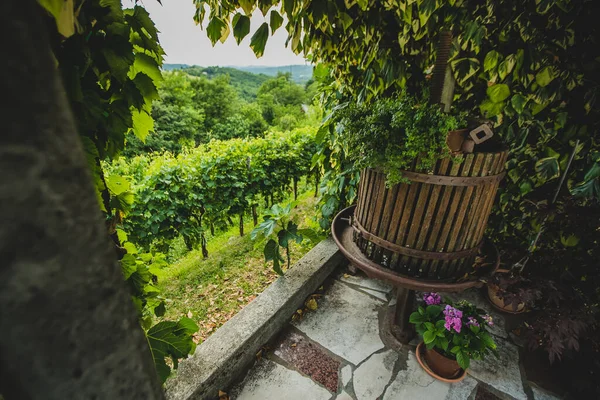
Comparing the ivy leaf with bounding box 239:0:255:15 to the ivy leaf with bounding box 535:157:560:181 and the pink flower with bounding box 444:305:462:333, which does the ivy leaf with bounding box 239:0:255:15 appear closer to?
the pink flower with bounding box 444:305:462:333

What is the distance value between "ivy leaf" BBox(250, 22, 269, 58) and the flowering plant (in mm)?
2355

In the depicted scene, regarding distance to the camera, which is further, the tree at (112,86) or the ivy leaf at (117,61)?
the ivy leaf at (117,61)

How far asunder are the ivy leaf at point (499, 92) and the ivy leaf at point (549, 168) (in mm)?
769

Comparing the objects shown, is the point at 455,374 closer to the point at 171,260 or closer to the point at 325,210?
the point at 325,210

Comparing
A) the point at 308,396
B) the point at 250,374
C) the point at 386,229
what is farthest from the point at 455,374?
the point at 250,374

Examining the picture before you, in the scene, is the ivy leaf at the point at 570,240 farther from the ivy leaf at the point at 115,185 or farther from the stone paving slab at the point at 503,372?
the ivy leaf at the point at 115,185

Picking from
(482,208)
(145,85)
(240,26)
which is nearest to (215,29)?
(240,26)

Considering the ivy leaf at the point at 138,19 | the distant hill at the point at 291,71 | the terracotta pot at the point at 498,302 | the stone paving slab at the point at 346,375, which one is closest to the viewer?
the ivy leaf at the point at 138,19

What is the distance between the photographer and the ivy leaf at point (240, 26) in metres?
1.47

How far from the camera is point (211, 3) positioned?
156 cm

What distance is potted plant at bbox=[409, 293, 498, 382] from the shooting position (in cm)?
217

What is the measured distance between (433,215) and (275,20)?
4.87 feet

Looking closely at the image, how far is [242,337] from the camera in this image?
7.32 ft

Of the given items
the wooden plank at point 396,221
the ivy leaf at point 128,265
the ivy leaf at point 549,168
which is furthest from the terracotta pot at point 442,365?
the ivy leaf at point 128,265
